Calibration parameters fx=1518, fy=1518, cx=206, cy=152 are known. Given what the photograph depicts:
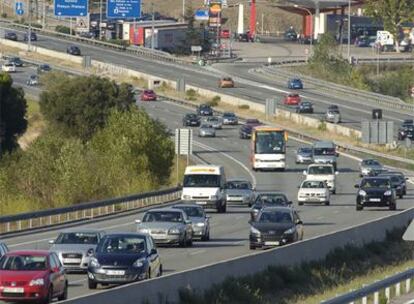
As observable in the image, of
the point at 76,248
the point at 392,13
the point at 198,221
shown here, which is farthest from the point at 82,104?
the point at 392,13

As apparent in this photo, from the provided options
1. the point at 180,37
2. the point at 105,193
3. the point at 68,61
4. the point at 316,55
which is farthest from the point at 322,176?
the point at 180,37

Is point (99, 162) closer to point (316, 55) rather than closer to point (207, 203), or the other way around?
point (207, 203)

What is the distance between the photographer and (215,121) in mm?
115438

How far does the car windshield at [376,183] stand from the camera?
6131 cm

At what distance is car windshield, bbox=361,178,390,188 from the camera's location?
201 ft

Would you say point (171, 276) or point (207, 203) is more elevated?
point (171, 276)

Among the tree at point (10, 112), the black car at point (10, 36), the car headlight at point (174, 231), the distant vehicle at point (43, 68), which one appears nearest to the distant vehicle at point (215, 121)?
the tree at point (10, 112)

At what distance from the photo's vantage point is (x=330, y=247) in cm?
4188

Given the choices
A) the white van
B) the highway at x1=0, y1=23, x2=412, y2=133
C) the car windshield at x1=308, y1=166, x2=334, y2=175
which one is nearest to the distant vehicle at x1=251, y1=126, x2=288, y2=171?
the car windshield at x1=308, y1=166, x2=334, y2=175

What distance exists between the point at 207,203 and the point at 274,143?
2530 centimetres

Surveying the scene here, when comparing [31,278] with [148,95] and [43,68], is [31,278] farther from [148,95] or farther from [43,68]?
[43,68]

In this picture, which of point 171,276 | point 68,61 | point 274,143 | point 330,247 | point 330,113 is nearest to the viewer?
point 171,276

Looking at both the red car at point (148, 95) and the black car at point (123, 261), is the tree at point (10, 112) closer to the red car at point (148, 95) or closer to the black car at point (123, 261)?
the red car at point (148, 95)

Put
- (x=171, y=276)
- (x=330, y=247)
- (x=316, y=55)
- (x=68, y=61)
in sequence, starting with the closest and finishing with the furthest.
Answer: (x=171, y=276) < (x=330, y=247) < (x=68, y=61) < (x=316, y=55)
